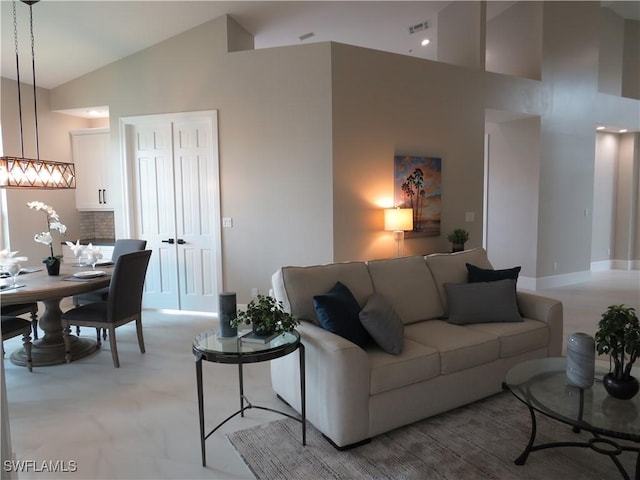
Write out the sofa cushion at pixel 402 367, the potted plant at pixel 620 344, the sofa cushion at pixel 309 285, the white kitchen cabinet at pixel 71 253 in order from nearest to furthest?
the potted plant at pixel 620 344 → the sofa cushion at pixel 402 367 → the sofa cushion at pixel 309 285 → the white kitchen cabinet at pixel 71 253

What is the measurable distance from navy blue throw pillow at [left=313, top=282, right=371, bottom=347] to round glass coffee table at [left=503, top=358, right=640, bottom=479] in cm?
86

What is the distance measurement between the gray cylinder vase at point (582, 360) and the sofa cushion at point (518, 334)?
26.7 inches

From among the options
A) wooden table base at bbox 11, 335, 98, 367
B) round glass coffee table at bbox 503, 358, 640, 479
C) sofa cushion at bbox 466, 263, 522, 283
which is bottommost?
wooden table base at bbox 11, 335, 98, 367

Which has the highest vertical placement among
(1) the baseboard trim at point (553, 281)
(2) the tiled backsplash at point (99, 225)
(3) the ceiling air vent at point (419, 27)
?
(3) the ceiling air vent at point (419, 27)

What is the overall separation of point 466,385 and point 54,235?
18.8ft

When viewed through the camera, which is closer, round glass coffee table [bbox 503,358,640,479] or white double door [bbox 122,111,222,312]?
round glass coffee table [bbox 503,358,640,479]

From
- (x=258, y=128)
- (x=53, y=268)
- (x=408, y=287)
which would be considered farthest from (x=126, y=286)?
(x=408, y=287)

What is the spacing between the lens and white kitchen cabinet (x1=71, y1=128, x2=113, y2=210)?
19.3 feet

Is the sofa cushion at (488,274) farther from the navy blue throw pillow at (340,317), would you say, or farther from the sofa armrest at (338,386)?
the sofa armrest at (338,386)

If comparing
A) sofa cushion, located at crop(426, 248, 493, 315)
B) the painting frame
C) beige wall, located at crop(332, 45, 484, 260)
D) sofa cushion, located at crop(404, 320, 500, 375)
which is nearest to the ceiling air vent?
beige wall, located at crop(332, 45, 484, 260)

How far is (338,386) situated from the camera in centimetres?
224

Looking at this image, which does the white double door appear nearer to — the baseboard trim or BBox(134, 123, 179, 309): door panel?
BBox(134, 123, 179, 309): door panel

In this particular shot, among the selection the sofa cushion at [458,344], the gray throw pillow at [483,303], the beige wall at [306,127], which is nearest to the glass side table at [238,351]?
the sofa cushion at [458,344]

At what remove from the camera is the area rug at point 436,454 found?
6.97ft
